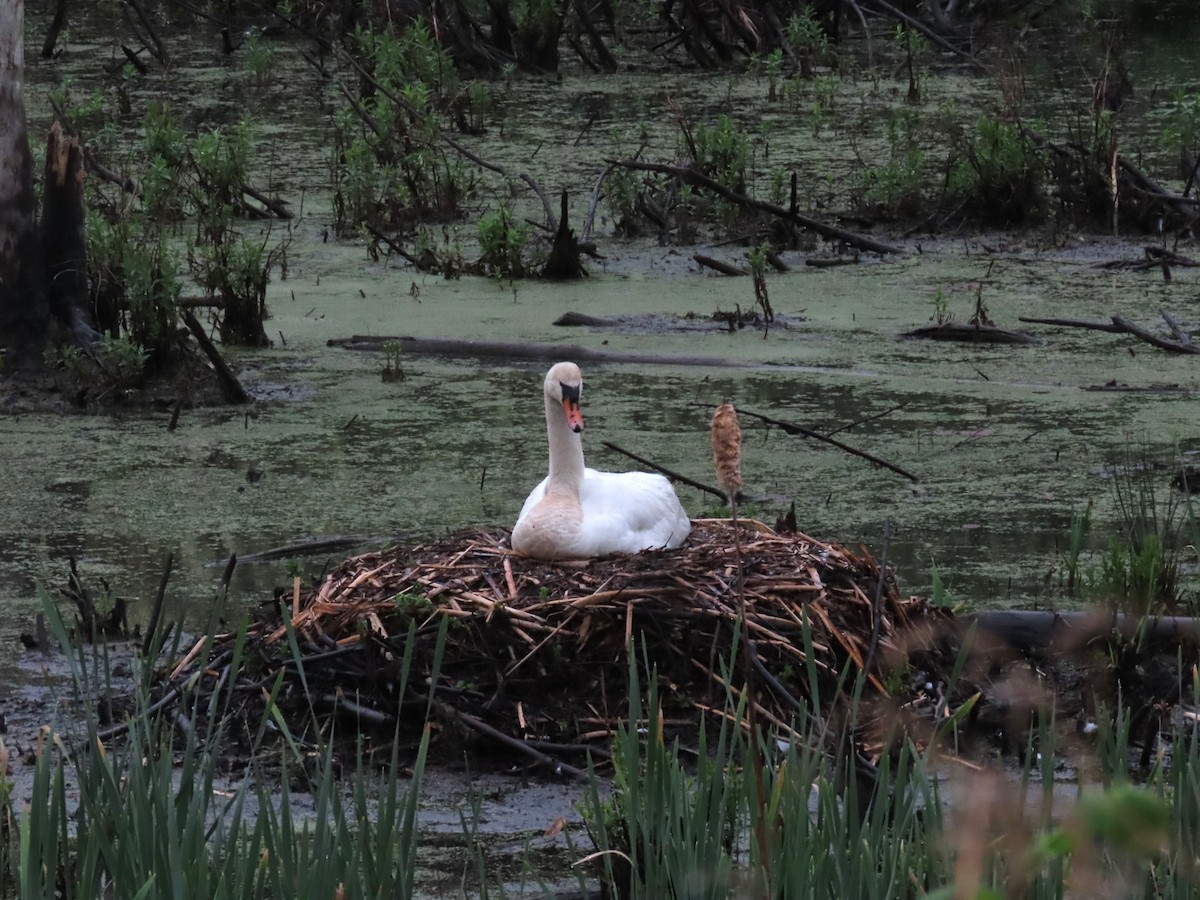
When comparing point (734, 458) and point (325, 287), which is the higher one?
point (734, 458)

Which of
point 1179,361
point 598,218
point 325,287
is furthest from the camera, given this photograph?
point 598,218

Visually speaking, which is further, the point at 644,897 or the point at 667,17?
the point at 667,17

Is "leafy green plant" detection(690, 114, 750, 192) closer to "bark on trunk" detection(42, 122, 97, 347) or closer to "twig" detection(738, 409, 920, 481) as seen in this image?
"bark on trunk" detection(42, 122, 97, 347)

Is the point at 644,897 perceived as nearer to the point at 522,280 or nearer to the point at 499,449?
the point at 499,449

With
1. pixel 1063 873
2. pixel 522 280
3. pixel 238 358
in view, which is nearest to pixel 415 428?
pixel 238 358

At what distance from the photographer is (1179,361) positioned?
22.7ft

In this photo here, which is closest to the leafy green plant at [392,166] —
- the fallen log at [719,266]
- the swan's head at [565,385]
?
the fallen log at [719,266]

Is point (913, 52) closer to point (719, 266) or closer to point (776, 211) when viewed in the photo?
point (776, 211)

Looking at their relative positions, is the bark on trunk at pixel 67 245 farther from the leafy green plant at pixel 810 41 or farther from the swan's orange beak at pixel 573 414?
the leafy green plant at pixel 810 41

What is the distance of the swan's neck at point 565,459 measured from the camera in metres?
4.25

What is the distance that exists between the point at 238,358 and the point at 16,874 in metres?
5.10

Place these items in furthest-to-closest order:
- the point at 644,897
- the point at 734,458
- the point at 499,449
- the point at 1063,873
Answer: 1. the point at 499,449
2. the point at 644,897
3. the point at 1063,873
4. the point at 734,458

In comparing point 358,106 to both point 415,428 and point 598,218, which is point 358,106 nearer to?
point 598,218

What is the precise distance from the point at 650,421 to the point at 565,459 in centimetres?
203
